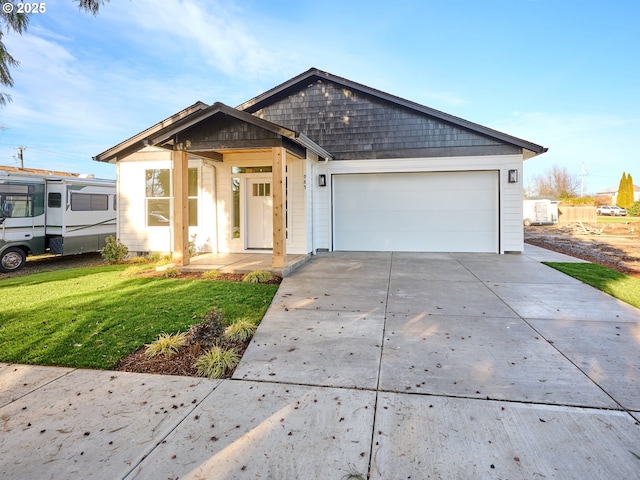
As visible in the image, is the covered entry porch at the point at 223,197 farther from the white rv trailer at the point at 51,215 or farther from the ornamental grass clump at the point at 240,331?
the ornamental grass clump at the point at 240,331

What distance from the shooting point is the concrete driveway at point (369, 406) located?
2.20 m

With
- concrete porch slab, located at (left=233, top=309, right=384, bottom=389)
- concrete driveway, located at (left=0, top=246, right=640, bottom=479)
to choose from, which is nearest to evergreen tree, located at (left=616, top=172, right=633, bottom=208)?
concrete driveway, located at (left=0, top=246, right=640, bottom=479)

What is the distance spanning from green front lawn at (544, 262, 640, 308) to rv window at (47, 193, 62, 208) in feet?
42.8

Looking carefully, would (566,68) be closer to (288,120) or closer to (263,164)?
(288,120)

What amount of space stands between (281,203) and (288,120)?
4766 millimetres

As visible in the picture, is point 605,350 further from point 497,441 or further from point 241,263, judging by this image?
point 241,263

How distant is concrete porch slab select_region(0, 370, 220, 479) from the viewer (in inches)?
87.0

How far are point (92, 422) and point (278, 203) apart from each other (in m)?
5.12

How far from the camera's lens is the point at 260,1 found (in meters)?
10.6

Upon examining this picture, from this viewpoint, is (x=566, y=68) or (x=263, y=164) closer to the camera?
(x=263, y=164)

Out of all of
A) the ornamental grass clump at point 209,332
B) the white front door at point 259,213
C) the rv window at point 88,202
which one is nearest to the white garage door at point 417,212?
the white front door at point 259,213

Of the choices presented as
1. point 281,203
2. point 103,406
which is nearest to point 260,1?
point 281,203

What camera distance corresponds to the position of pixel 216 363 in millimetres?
3590

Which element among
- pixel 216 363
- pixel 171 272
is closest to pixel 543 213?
pixel 171 272
